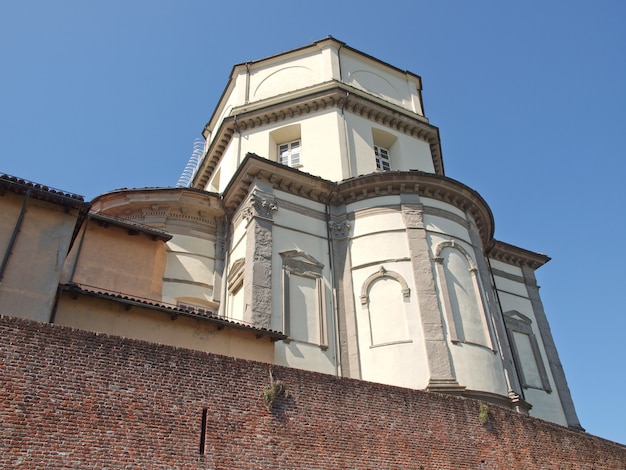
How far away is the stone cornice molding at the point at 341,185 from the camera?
69.4 feet

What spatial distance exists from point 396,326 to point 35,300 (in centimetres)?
1121

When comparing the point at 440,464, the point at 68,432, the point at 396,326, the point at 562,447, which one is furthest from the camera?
the point at 396,326

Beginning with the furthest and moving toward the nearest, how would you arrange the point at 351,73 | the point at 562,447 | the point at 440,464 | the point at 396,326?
the point at 351,73, the point at 396,326, the point at 562,447, the point at 440,464

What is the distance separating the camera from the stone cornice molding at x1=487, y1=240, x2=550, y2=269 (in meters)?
27.8

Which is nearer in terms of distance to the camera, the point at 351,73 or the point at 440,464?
the point at 440,464

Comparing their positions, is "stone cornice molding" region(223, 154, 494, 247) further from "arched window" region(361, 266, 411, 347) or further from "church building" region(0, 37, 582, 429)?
"arched window" region(361, 266, 411, 347)

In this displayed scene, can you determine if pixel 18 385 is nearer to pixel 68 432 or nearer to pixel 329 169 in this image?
pixel 68 432

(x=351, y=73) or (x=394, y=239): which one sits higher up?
(x=351, y=73)

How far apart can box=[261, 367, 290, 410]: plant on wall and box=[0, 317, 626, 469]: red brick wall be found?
10 cm


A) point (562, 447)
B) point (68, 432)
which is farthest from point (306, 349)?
point (68, 432)

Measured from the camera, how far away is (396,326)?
744 inches

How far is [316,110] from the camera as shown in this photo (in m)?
25.7

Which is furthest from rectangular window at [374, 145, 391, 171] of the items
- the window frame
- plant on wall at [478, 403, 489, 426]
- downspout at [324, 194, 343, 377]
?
plant on wall at [478, 403, 489, 426]

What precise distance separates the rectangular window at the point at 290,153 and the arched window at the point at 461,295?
7.85 meters
